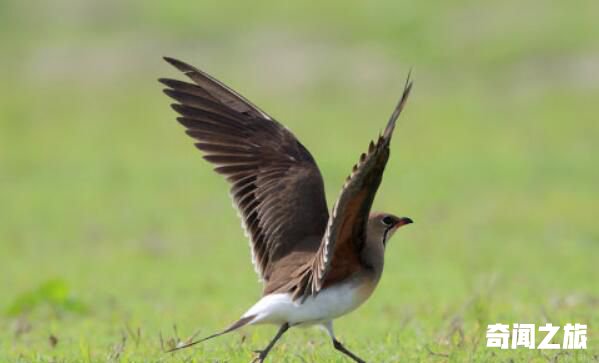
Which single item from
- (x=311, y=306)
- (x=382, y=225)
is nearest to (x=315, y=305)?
(x=311, y=306)

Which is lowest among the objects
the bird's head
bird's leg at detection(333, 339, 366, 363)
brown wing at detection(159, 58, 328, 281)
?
bird's leg at detection(333, 339, 366, 363)

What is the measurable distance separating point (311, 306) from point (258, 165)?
51.5 inches

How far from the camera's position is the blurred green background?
9.84m

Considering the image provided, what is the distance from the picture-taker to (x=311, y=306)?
6.51m

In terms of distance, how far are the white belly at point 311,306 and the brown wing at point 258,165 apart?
0.65 metres

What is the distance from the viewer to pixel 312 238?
720cm

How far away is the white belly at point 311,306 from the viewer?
21.4ft

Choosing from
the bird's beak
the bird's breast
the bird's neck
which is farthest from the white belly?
the bird's beak

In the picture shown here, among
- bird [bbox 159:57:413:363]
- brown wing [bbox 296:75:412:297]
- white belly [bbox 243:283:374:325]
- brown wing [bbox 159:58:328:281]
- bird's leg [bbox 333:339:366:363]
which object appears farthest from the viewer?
brown wing [bbox 159:58:328:281]

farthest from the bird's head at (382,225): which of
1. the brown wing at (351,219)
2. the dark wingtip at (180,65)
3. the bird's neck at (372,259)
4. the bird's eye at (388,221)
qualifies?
the dark wingtip at (180,65)

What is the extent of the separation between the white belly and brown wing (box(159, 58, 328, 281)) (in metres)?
0.65

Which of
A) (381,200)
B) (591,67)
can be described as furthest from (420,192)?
(591,67)

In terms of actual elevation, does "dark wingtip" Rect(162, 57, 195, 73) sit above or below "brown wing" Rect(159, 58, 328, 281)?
above

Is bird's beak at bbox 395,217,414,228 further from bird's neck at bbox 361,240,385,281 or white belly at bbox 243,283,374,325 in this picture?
white belly at bbox 243,283,374,325
